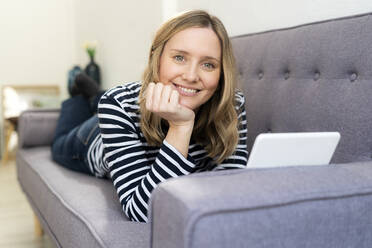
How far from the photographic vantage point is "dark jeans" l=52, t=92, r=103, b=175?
66.4 inches

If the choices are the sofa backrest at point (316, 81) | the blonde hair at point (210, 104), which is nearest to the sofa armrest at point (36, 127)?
the sofa backrest at point (316, 81)

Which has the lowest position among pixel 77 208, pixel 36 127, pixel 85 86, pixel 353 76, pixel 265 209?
pixel 36 127

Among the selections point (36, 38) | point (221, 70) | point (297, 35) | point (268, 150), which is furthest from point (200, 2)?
point (36, 38)

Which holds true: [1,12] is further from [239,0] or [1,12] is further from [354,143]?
[354,143]

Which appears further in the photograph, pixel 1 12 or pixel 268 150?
pixel 1 12

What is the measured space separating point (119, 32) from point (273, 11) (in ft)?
6.42

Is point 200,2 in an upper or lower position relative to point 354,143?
upper

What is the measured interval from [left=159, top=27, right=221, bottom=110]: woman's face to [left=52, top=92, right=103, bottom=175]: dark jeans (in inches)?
28.2

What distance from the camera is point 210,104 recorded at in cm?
115

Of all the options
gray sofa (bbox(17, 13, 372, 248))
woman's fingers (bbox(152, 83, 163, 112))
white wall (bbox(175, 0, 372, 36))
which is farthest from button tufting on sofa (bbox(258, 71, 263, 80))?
woman's fingers (bbox(152, 83, 163, 112))

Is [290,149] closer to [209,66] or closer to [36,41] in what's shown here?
[209,66]

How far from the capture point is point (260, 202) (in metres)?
0.60

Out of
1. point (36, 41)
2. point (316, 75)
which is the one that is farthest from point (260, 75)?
point (36, 41)

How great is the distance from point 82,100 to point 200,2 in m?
0.80
